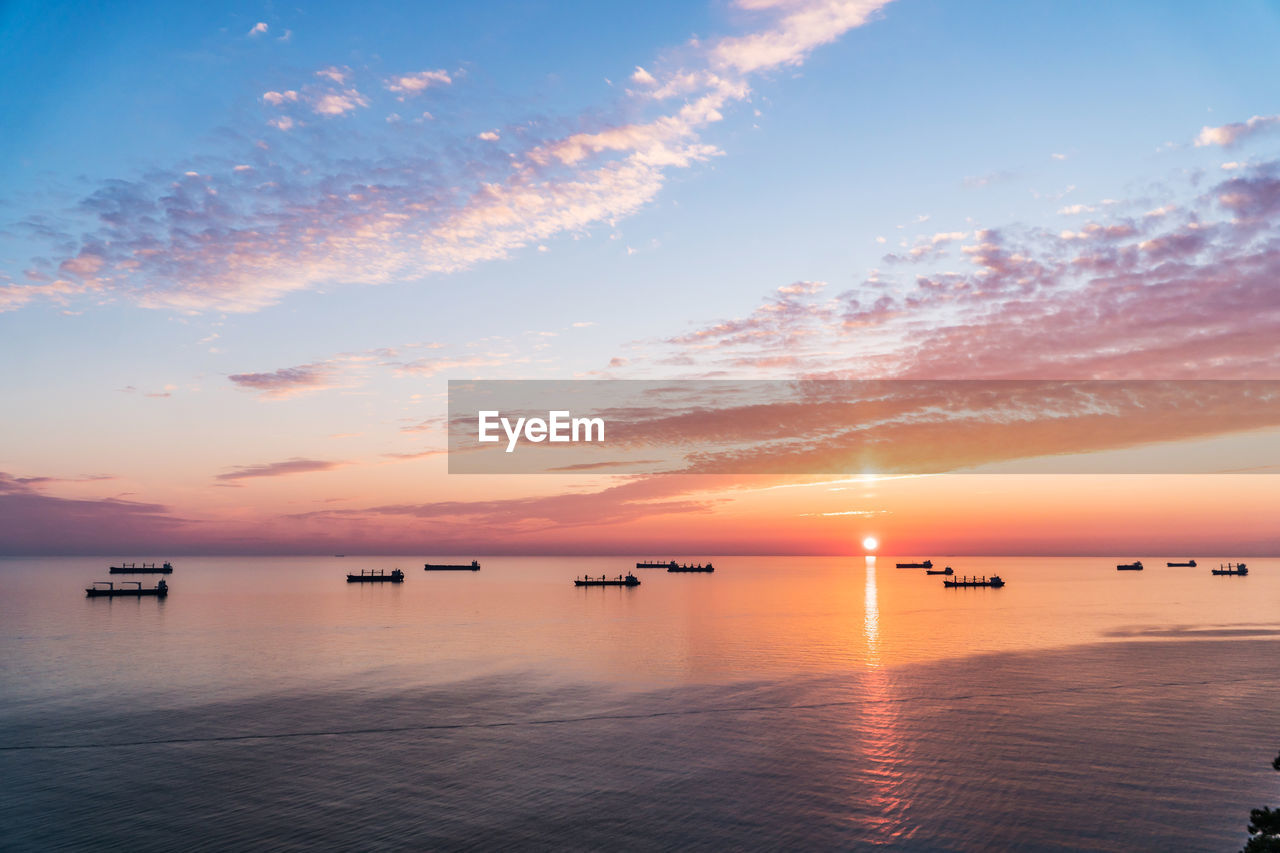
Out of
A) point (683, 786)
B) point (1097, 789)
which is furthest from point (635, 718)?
point (1097, 789)

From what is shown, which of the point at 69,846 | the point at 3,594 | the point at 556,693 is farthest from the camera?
the point at 3,594

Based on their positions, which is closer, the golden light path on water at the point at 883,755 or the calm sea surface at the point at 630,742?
the calm sea surface at the point at 630,742

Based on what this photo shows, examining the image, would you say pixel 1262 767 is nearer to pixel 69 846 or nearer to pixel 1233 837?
pixel 1233 837

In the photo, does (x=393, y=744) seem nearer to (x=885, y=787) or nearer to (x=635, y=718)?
(x=635, y=718)

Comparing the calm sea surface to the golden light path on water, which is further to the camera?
the golden light path on water

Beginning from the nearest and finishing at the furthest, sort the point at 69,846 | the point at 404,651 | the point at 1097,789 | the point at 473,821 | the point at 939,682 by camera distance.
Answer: the point at 69,846 → the point at 473,821 → the point at 1097,789 → the point at 939,682 → the point at 404,651

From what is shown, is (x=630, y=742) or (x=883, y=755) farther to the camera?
(x=630, y=742)

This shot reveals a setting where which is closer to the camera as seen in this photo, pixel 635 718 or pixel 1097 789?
pixel 1097 789
